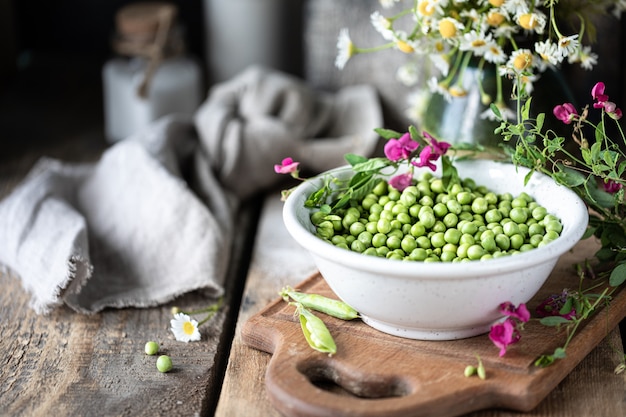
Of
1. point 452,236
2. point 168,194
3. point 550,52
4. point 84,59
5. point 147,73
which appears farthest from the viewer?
point 84,59

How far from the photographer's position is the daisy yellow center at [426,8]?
1131 mm

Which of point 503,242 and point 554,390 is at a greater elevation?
point 503,242

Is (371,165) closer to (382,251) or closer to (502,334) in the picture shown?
(382,251)

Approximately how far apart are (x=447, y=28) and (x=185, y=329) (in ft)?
1.77

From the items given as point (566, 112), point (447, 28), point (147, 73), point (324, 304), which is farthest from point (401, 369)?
point (147, 73)

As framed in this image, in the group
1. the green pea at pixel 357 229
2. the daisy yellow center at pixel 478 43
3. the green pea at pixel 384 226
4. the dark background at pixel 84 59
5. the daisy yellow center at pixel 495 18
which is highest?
the daisy yellow center at pixel 495 18

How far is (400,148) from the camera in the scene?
3.53 feet

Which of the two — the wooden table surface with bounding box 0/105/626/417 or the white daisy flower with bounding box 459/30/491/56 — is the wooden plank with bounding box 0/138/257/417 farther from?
the white daisy flower with bounding box 459/30/491/56

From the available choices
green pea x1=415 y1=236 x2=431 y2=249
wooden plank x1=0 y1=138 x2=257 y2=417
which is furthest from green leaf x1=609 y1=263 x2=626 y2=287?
wooden plank x1=0 y1=138 x2=257 y2=417

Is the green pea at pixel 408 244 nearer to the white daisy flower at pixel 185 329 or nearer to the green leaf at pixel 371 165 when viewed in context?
the green leaf at pixel 371 165

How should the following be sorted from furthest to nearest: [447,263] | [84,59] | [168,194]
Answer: [84,59] < [168,194] < [447,263]

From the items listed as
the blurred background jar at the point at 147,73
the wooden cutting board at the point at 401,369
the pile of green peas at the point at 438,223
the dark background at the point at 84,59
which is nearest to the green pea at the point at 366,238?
the pile of green peas at the point at 438,223

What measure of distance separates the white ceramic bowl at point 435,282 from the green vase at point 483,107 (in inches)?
11.0

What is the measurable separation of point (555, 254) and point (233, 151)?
765 millimetres
